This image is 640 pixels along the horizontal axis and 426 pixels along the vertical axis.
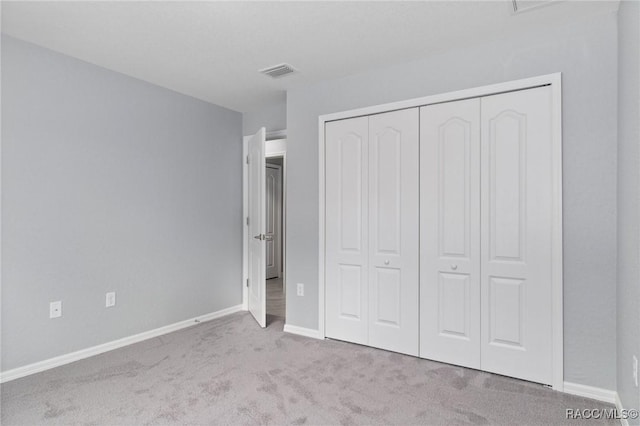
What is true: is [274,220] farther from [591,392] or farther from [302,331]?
[591,392]

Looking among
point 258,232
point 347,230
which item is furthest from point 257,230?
point 347,230

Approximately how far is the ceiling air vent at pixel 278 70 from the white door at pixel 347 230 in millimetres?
601

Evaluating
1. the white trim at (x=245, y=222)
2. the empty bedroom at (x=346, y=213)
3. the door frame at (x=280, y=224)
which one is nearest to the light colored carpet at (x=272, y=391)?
the empty bedroom at (x=346, y=213)

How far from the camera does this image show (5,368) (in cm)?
252

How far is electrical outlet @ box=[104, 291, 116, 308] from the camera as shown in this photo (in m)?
3.14

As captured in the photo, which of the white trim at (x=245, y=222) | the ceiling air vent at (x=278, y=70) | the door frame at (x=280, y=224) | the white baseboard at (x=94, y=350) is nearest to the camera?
the white baseboard at (x=94, y=350)

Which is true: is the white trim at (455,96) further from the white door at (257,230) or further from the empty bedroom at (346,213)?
the white door at (257,230)

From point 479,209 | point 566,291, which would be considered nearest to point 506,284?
point 566,291

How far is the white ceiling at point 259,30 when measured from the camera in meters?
2.20

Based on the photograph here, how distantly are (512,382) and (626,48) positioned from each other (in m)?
2.13

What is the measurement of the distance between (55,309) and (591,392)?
3758mm

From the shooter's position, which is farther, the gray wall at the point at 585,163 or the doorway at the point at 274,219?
the doorway at the point at 274,219

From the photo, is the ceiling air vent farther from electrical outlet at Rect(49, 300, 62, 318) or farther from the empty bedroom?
electrical outlet at Rect(49, 300, 62, 318)

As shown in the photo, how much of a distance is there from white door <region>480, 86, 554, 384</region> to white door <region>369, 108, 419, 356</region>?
527mm
